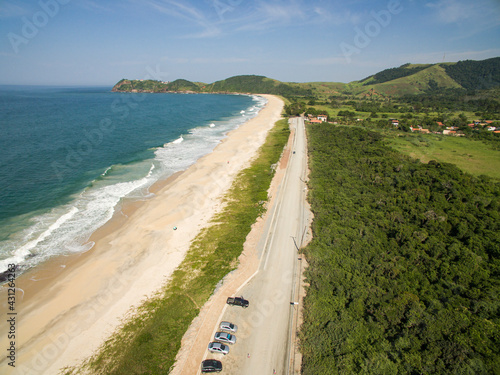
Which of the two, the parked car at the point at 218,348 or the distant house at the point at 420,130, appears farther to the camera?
the distant house at the point at 420,130

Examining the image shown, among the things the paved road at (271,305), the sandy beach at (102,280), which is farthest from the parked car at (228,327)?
the sandy beach at (102,280)

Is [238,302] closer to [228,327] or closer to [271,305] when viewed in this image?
[228,327]

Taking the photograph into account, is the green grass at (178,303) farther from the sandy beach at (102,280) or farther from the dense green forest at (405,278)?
the dense green forest at (405,278)

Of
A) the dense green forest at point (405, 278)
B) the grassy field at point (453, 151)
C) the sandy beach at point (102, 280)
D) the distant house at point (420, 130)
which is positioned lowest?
the sandy beach at point (102, 280)

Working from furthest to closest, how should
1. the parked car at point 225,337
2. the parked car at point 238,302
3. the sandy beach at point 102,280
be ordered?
the parked car at point 238,302
the sandy beach at point 102,280
the parked car at point 225,337

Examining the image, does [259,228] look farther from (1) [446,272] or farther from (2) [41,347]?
(2) [41,347]
